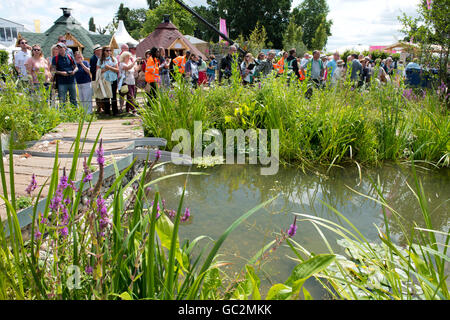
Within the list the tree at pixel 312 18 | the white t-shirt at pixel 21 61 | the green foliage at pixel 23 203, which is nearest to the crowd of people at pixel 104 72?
the white t-shirt at pixel 21 61

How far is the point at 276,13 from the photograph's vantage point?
4862 cm

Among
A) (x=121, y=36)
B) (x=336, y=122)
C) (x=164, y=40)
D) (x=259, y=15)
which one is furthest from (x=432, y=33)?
(x=259, y=15)

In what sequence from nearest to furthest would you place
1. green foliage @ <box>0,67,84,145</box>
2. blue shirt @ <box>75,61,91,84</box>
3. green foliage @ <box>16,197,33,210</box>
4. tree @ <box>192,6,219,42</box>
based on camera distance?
green foliage @ <box>16,197,33,210</box>, green foliage @ <box>0,67,84,145</box>, blue shirt @ <box>75,61,91,84</box>, tree @ <box>192,6,219,42</box>

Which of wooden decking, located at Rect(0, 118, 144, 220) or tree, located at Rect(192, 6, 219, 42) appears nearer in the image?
wooden decking, located at Rect(0, 118, 144, 220)

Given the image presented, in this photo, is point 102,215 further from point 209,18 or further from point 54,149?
point 209,18

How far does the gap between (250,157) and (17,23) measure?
53210mm

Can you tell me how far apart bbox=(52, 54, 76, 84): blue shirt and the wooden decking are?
64.9 inches

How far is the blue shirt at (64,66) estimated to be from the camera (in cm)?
661

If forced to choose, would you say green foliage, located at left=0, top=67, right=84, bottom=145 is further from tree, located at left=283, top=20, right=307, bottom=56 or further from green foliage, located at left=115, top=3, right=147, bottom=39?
green foliage, located at left=115, top=3, right=147, bottom=39

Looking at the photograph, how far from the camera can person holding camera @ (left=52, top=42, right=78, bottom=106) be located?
6.60 metres

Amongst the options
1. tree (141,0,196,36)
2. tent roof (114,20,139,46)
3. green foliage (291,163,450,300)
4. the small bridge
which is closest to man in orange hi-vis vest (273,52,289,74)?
the small bridge

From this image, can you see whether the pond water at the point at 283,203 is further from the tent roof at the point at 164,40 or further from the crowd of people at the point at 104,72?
the tent roof at the point at 164,40

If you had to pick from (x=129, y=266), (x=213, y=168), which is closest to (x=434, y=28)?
(x=213, y=168)
